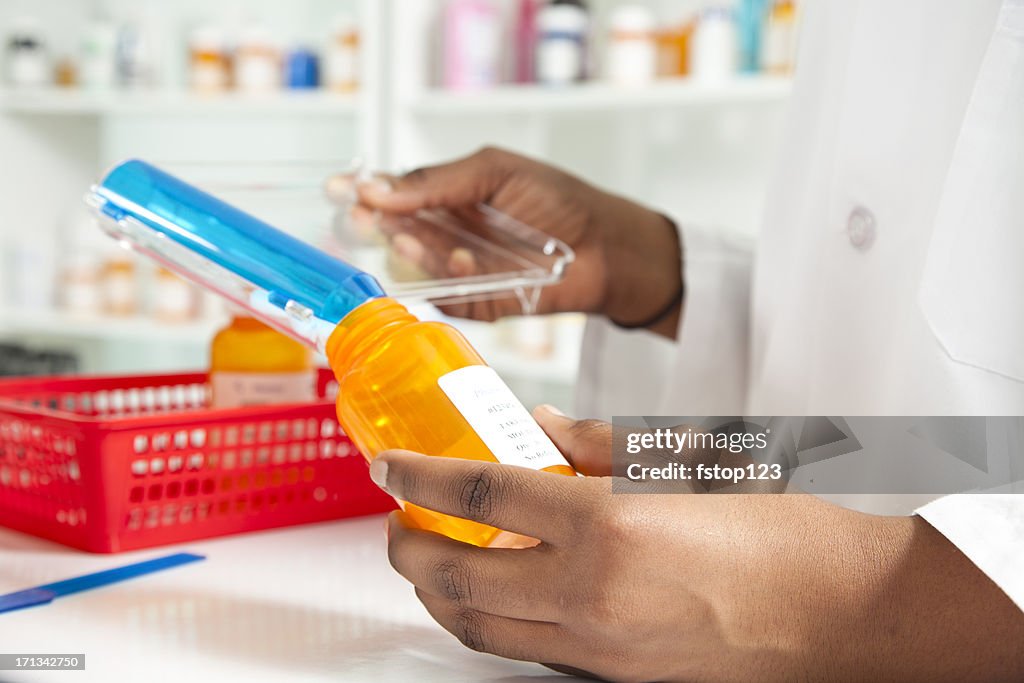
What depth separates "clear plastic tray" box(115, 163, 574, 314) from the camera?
0.71 meters

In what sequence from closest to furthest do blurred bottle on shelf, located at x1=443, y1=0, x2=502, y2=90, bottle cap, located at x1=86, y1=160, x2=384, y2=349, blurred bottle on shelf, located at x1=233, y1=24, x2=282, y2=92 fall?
bottle cap, located at x1=86, y1=160, x2=384, y2=349 < blurred bottle on shelf, located at x1=443, y1=0, x2=502, y2=90 < blurred bottle on shelf, located at x1=233, y1=24, x2=282, y2=92

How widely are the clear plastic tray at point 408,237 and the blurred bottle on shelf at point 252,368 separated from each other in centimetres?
7

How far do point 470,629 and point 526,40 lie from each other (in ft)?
4.88

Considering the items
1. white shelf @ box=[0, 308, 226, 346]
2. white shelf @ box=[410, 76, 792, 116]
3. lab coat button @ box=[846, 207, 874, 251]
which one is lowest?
white shelf @ box=[0, 308, 226, 346]

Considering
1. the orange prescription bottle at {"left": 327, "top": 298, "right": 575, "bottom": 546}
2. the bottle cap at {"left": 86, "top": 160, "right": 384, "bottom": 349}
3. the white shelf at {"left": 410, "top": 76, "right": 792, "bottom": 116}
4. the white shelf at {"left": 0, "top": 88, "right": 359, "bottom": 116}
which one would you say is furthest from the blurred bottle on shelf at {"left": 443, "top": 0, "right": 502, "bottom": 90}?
the orange prescription bottle at {"left": 327, "top": 298, "right": 575, "bottom": 546}

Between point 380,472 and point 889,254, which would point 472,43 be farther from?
point 380,472

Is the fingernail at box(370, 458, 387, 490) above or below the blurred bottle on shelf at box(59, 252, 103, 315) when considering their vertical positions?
above

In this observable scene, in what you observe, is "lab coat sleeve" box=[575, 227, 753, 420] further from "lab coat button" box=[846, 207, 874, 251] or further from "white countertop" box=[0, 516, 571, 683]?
"white countertop" box=[0, 516, 571, 683]

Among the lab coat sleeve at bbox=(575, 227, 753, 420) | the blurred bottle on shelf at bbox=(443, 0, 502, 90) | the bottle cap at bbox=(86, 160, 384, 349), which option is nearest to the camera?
the bottle cap at bbox=(86, 160, 384, 349)

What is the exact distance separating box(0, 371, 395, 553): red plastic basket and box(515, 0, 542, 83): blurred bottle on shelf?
1.20 m

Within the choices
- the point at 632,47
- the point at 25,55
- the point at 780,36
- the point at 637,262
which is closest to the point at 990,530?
the point at 637,262

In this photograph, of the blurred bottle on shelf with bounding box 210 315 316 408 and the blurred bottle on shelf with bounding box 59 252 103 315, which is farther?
the blurred bottle on shelf with bounding box 59 252 103 315

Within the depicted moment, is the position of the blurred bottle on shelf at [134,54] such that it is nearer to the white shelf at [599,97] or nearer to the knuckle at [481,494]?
the white shelf at [599,97]

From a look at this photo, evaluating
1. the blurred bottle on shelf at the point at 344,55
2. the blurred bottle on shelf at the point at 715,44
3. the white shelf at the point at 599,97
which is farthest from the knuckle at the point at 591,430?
the blurred bottle on shelf at the point at 344,55
